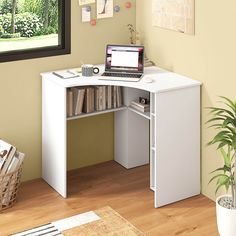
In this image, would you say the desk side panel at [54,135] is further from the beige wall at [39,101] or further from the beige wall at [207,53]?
the beige wall at [207,53]

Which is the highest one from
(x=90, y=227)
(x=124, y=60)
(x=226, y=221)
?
(x=124, y=60)

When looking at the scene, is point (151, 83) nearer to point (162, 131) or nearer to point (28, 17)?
point (162, 131)

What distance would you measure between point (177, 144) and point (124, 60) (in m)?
0.79

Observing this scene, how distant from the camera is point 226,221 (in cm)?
393

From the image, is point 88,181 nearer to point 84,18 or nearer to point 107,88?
point 107,88

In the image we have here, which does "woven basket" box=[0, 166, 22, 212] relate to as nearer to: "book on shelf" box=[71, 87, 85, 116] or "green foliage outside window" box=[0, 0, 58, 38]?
"book on shelf" box=[71, 87, 85, 116]

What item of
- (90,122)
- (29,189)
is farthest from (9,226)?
(90,122)

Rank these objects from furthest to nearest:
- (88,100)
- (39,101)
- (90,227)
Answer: (39,101) < (88,100) < (90,227)

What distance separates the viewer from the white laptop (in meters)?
4.80

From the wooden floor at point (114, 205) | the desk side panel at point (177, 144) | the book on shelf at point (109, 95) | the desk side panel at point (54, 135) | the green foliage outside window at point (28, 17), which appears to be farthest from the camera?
the book on shelf at point (109, 95)

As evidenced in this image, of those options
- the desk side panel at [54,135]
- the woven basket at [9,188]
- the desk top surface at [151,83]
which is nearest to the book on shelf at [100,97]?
the desk top surface at [151,83]

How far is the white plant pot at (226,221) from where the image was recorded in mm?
3908

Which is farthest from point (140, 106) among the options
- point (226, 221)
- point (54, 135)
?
point (226, 221)

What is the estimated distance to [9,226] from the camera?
4258 mm
